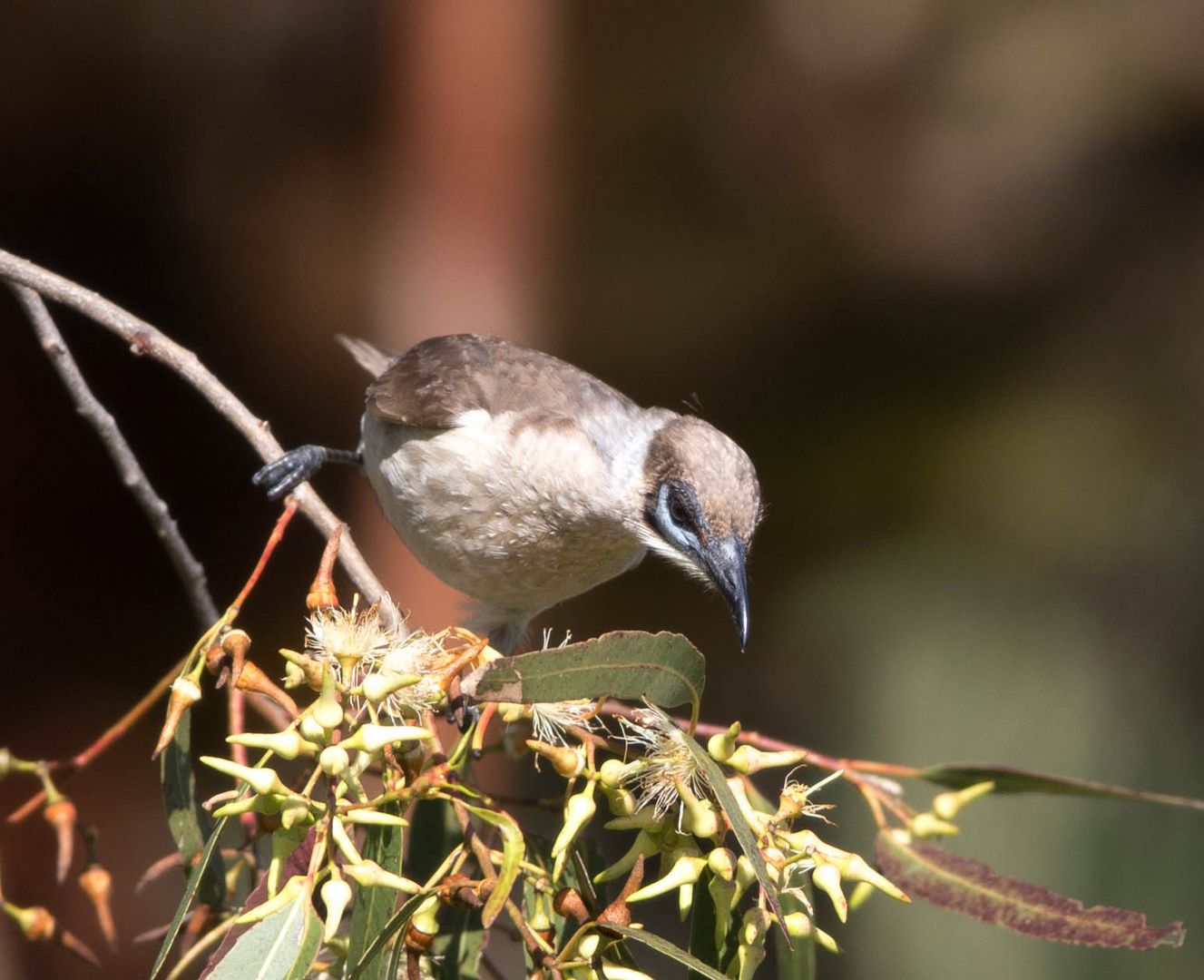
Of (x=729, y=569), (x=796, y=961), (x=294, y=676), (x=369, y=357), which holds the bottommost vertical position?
(x=796, y=961)

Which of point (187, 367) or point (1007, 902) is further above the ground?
point (187, 367)

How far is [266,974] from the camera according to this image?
1.49 m

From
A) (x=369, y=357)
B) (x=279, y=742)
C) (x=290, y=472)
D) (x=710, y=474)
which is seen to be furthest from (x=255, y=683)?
(x=369, y=357)

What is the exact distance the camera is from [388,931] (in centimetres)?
149

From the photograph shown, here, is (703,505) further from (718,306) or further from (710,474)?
(718,306)

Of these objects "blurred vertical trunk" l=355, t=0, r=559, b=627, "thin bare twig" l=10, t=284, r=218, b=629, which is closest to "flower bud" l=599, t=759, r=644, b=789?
"thin bare twig" l=10, t=284, r=218, b=629

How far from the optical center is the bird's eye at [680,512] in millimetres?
3000

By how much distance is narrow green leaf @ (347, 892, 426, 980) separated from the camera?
1.48m

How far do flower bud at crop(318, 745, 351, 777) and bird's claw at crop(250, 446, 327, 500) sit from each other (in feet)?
5.37

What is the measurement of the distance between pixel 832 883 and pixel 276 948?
2.27 ft

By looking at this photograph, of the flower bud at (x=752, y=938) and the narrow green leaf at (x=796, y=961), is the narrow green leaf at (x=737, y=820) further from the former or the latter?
the narrow green leaf at (x=796, y=961)

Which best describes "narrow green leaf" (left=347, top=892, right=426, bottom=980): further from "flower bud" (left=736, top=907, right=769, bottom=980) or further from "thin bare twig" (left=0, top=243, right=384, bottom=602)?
"thin bare twig" (left=0, top=243, right=384, bottom=602)

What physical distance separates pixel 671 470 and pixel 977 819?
2566mm

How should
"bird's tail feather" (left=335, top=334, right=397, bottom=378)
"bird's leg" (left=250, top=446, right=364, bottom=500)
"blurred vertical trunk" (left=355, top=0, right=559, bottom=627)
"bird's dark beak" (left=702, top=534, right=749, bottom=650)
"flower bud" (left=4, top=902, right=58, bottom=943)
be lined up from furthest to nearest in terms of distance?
"blurred vertical trunk" (left=355, top=0, right=559, bottom=627) < "bird's tail feather" (left=335, top=334, right=397, bottom=378) < "bird's leg" (left=250, top=446, right=364, bottom=500) < "bird's dark beak" (left=702, top=534, right=749, bottom=650) < "flower bud" (left=4, top=902, right=58, bottom=943)
